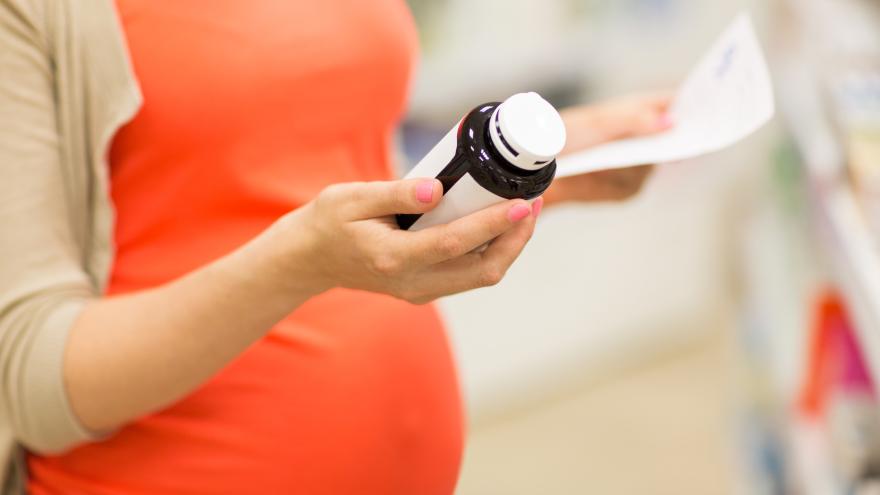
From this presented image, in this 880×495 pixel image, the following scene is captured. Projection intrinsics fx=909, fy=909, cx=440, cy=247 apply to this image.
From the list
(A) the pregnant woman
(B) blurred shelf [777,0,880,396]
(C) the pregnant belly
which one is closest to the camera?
(A) the pregnant woman

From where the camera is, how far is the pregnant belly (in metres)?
0.76

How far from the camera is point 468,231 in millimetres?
529

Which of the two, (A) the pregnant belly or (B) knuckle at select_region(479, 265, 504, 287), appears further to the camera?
(A) the pregnant belly

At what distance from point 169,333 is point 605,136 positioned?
0.45 meters

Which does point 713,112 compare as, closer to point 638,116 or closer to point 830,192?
point 638,116

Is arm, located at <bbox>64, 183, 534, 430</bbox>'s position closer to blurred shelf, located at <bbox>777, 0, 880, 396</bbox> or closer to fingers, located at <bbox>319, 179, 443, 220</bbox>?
fingers, located at <bbox>319, 179, 443, 220</bbox>

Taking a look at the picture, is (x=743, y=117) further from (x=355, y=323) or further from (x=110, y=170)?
(x=110, y=170)

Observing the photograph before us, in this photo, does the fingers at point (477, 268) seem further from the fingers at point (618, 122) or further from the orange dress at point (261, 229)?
the fingers at point (618, 122)

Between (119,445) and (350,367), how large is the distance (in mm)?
203

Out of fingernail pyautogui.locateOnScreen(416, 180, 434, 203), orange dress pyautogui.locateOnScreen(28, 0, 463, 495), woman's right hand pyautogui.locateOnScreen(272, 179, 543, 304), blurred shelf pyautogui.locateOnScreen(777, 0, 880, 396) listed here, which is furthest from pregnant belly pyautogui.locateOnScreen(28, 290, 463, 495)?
blurred shelf pyautogui.locateOnScreen(777, 0, 880, 396)

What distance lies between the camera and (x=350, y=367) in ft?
2.58

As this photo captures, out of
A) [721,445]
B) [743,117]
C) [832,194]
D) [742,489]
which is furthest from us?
[721,445]

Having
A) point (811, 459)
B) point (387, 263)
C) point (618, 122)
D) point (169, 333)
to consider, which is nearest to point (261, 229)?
point (169, 333)

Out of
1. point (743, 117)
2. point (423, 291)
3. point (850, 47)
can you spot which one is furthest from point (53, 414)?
point (850, 47)
